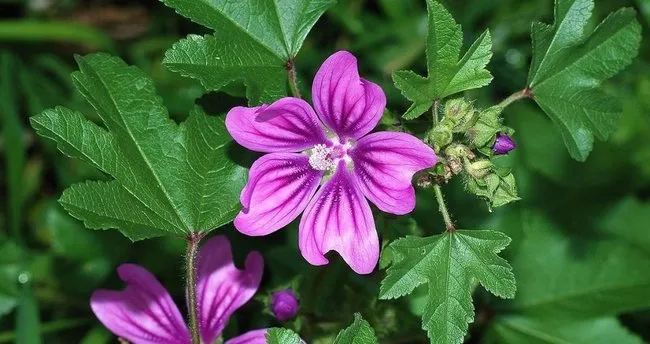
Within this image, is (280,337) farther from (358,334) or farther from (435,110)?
(435,110)

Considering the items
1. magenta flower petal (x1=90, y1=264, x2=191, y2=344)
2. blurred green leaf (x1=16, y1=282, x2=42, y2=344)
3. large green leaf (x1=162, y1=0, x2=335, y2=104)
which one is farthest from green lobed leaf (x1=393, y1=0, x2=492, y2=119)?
blurred green leaf (x1=16, y1=282, x2=42, y2=344)

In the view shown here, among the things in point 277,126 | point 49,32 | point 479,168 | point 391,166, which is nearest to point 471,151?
point 479,168

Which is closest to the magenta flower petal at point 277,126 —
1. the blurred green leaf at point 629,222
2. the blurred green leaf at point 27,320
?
the blurred green leaf at point 27,320

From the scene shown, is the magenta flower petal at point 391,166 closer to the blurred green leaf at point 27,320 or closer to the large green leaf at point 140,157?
the large green leaf at point 140,157

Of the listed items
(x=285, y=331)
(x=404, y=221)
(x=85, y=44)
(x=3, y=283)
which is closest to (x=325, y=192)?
(x=404, y=221)

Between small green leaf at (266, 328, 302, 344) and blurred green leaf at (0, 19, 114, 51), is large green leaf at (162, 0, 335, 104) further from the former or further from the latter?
blurred green leaf at (0, 19, 114, 51)

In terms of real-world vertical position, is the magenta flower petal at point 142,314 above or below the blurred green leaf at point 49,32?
below
